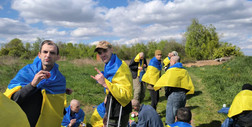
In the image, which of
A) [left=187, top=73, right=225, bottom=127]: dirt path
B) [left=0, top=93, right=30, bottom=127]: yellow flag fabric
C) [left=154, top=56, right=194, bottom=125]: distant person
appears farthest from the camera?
[left=187, top=73, right=225, bottom=127]: dirt path

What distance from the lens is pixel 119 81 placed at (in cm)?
239

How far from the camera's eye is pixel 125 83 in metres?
2.42

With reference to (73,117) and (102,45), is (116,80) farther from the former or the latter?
(73,117)

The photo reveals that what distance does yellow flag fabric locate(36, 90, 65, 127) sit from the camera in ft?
7.08

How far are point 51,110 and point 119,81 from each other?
3.16ft

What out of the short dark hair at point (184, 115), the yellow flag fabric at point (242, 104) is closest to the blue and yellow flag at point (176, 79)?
the short dark hair at point (184, 115)

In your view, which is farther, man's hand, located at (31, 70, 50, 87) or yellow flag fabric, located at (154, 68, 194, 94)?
yellow flag fabric, located at (154, 68, 194, 94)

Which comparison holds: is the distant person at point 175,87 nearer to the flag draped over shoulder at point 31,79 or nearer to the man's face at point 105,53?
the man's face at point 105,53

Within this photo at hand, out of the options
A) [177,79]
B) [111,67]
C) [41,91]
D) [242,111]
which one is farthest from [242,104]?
[41,91]

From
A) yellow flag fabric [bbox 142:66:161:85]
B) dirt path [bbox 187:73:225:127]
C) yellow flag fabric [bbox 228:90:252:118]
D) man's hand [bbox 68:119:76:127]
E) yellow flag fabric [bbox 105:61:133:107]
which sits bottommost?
dirt path [bbox 187:73:225:127]

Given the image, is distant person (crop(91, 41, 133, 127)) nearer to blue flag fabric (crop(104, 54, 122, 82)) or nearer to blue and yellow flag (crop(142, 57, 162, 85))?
blue flag fabric (crop(104, 54, 122, 82))

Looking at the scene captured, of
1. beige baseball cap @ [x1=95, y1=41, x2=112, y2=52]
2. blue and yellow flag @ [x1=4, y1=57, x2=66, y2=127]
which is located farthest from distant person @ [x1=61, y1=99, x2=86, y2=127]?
beige baseball cap @ [x1=95, y1=41, x2=112, y2=52]

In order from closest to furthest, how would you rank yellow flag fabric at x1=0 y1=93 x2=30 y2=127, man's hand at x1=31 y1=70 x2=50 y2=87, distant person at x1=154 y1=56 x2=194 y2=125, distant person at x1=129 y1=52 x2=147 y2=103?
yellow flag fabric at x1=0 y1=93 x2=30 y2=127 → man's hand at x1=31 y1=70 x2=50 y2=87 → distant person at x1=154 y1=56 x2=194 y2=125 → distant person at x1=129 y1=52 x2=147 y2=103

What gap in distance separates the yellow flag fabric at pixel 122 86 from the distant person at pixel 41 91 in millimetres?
773
